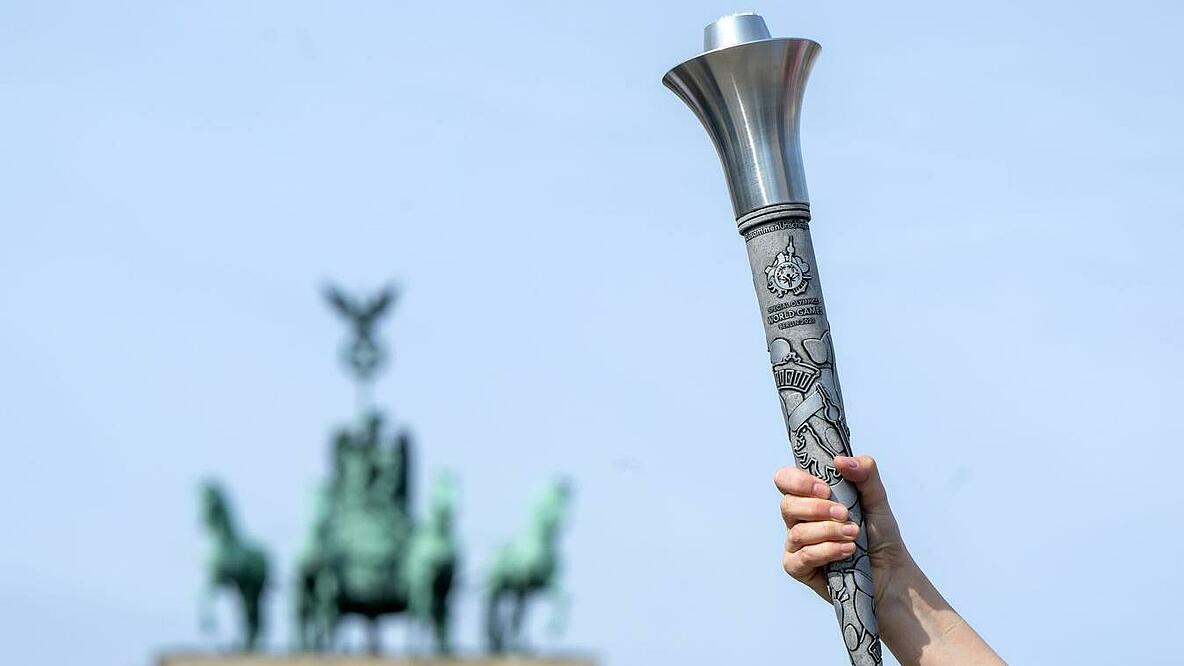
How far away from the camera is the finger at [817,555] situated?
11.4ft

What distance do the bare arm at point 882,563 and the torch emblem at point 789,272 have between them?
0.26 meters

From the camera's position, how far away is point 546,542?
17.6m

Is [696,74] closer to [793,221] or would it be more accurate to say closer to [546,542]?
[793,221]

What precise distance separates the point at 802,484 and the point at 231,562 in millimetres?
13687

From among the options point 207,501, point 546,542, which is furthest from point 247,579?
point 546,542

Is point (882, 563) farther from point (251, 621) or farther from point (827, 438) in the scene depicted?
point (251, 621)

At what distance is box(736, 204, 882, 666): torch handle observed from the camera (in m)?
3.52

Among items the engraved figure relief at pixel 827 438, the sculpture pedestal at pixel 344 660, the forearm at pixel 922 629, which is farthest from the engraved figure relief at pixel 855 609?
the sculpture pedestal at pixel 344 660

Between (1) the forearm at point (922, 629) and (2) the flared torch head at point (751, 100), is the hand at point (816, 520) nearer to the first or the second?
(1) the forearm at point (922, 629)

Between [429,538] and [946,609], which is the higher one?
[429,538]

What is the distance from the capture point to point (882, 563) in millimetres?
3855

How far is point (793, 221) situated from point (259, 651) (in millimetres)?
12962

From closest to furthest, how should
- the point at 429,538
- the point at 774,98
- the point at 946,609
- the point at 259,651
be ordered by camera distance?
the point at 774,98, the point at 946,609, the point at 259,651, the point at 429,538

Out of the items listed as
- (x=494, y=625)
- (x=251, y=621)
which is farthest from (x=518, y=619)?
(x=251, y=621)
